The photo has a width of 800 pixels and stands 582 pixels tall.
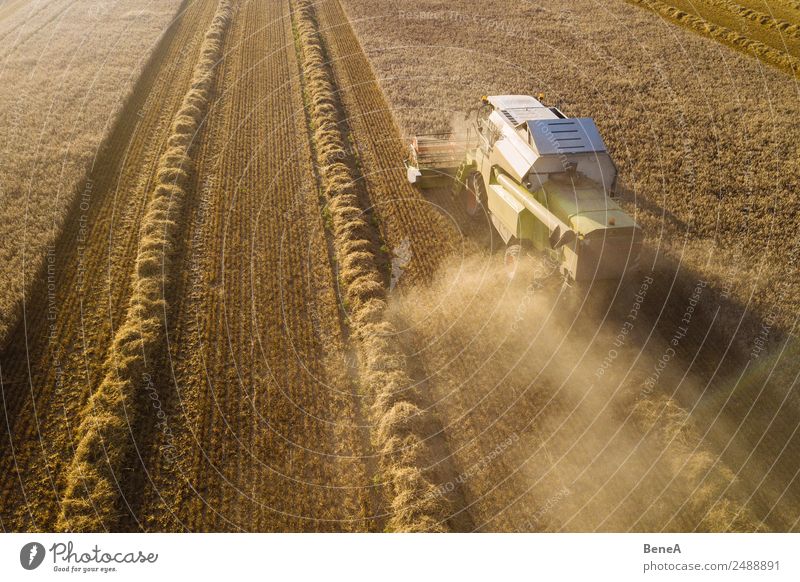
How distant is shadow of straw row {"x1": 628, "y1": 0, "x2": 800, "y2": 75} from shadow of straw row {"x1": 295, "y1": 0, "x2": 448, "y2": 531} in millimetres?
28872

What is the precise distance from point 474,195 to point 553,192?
491 cm

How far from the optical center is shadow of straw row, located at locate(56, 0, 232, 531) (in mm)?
9914

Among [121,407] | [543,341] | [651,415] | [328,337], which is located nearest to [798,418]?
[651,415]

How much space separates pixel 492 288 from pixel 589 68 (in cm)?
2321

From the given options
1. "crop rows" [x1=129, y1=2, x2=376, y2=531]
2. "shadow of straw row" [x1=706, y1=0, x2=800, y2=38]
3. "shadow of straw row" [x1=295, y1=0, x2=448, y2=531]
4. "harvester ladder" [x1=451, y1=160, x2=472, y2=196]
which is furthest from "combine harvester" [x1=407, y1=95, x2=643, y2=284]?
"shadow of straw row" [x1=706, y1=0, x2=800, y2=38]

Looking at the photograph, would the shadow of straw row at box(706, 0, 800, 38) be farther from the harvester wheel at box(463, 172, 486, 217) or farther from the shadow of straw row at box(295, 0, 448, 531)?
the shadow of straw row at box(295, 0, 448, 531)

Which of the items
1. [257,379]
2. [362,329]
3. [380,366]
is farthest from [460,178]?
[257,379]

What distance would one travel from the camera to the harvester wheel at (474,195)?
17.8 meters

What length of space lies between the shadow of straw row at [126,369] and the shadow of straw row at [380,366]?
5611 millimetres

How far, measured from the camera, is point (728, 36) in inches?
1318
